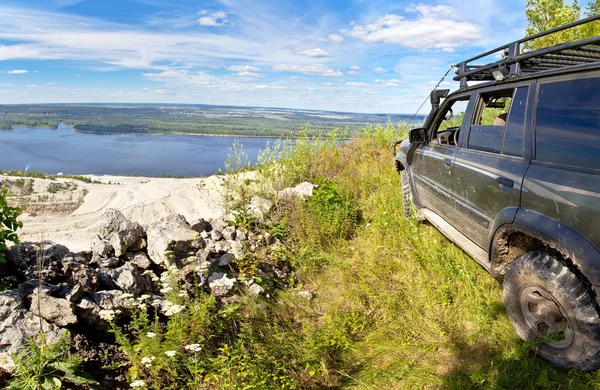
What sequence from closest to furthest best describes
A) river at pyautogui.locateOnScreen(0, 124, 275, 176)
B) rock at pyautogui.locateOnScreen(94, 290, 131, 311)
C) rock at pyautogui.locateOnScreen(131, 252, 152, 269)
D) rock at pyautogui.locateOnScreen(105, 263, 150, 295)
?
rock at pyautogui.locateOnScreen(94, 290, 131, 311) < rock at pyautogui.locateOnScreen(105, 263, 150, 295) < rock at pyautogui.locateOnScreen(131, 252, 152, 269) < river at pyautogui.locateOnScreen(0, 124, 275, 176)

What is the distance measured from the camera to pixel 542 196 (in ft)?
8.40

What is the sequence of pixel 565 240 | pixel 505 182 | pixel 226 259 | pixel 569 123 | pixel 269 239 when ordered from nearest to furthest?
pixel 565 240, pixel 569 123, pixel 505 182, pixel 226 259, pixel 269 239

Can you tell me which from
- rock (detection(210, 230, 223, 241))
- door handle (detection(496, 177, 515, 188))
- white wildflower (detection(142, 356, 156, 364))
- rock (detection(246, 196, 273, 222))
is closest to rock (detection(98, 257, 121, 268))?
rock (detection(210, 230, 223, 241))

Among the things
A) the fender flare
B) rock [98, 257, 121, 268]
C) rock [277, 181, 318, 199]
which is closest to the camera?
the fender flare

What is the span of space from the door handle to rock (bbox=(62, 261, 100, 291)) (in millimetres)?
3735

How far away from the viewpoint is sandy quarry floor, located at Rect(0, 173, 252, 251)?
577 cm

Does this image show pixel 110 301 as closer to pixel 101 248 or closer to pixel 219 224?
pixel 101 248

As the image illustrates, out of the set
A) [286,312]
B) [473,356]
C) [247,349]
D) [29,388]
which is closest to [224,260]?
[286,312]

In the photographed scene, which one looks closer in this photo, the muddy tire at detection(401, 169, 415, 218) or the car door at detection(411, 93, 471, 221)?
the car door at detection(411, 93, 471, 221)

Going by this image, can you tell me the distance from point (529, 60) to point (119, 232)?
4845 millimetres

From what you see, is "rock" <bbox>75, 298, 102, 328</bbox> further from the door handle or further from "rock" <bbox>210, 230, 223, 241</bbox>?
the door handle

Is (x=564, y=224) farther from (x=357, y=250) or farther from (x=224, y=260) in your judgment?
(x=224, y=260)

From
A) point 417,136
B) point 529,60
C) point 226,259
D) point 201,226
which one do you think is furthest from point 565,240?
point 201,226

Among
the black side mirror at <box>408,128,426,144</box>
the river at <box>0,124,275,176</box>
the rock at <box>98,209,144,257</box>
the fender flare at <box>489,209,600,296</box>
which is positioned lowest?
the river at <box>0,124,275,176</box>
